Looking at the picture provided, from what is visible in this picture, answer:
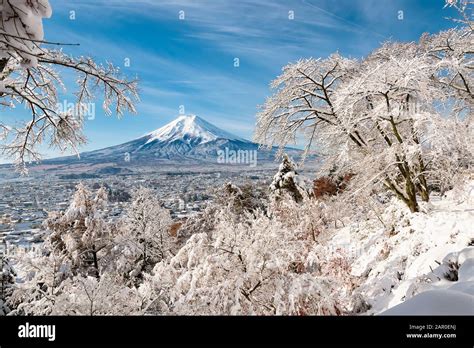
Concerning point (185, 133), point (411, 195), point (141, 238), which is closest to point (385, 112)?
point (411, 195)

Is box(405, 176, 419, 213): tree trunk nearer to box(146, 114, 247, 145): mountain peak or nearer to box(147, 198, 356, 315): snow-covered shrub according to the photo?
box(147, 198, 356, 315): snow-covered shrub

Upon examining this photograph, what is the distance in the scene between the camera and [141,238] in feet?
45.5

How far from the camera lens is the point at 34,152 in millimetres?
5297

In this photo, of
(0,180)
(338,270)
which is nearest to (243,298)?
(338,270)

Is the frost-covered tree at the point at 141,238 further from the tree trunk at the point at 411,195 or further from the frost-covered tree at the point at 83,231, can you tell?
the tree trunk at the point at 411,195

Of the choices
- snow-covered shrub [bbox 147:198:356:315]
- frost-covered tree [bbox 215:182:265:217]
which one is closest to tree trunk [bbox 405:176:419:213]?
snow-covered shrub [bbox 147:198:356:315]

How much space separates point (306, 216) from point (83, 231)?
8597mm

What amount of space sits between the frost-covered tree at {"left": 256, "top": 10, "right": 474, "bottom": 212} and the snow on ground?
87cm

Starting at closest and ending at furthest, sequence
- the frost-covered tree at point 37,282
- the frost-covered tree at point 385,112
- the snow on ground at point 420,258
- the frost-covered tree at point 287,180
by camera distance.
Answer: the snow on ground at point 420,258
the frost-covered tree at point 37,282
the frost-covered tree at point 385,112
the frost-covered tree at point 287,180

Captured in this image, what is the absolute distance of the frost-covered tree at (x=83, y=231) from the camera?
32.6 feet

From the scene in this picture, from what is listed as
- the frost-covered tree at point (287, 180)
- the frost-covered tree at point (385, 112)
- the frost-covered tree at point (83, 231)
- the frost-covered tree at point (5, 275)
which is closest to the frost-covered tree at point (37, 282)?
the frost-covered tree at point (83, 231)

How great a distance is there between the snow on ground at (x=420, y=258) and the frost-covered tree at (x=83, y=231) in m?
8.29

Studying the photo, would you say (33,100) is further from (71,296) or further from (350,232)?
(350,232)

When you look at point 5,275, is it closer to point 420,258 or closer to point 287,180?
point 420,258
